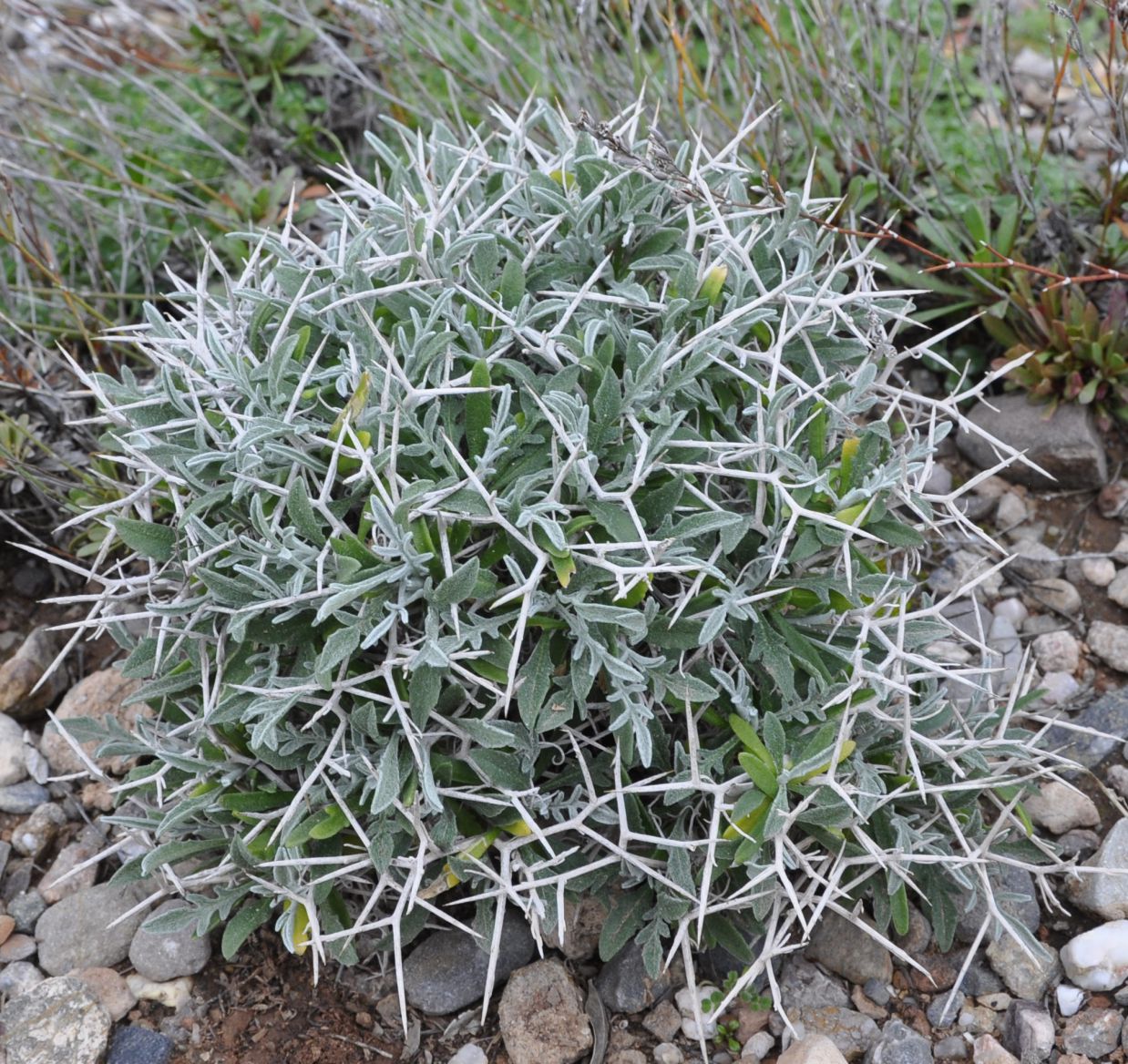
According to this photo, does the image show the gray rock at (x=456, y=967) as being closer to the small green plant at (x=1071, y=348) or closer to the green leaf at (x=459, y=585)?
the green leaf at (x=459, y=585)

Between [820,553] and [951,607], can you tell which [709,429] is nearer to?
[820,553]

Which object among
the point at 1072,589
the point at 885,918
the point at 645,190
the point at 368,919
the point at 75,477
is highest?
the point at 645,190

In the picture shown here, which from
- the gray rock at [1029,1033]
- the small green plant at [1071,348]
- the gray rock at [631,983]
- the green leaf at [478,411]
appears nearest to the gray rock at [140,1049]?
the gray rock at [631,983]

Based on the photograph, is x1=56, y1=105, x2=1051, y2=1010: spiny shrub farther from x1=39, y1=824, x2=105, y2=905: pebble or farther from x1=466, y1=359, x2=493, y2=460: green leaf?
x1=39, y1=824, x2=105, y2=905: pebble

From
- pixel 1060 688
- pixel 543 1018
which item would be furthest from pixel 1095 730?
pixel 543 1018

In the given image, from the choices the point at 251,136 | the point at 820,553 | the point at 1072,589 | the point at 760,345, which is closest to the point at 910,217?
the point at 1072,589

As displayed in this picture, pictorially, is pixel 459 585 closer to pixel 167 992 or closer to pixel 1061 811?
pixel 167 992
